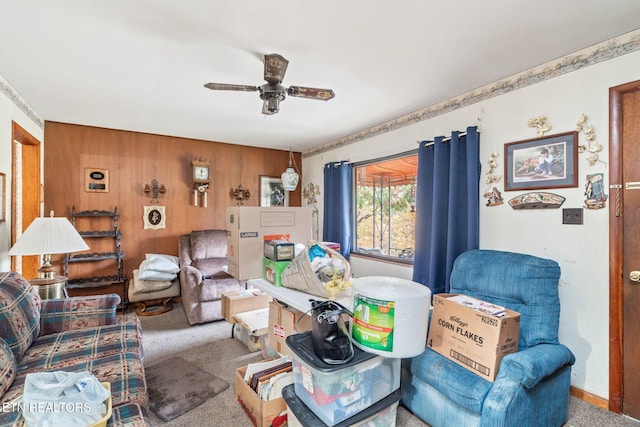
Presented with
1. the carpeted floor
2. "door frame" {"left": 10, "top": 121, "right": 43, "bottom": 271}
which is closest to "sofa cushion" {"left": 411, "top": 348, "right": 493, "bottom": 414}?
the carpeted floor

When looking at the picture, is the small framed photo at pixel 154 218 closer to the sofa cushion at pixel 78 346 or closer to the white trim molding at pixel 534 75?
the sofa cushion at pixel 78 346

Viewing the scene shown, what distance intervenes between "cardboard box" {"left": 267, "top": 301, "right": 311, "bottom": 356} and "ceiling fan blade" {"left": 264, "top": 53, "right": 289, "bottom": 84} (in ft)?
5.48

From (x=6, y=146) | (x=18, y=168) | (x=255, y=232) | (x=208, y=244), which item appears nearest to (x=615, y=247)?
(x=255, y=232)

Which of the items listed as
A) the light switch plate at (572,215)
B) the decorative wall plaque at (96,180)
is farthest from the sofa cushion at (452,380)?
the decorative wall plaque at (96,180)

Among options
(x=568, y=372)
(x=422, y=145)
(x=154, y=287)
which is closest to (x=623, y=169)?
(x=568, y=372)

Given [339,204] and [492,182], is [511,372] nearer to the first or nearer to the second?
[492,182]

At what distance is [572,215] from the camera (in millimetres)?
2062

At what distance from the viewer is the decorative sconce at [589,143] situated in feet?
6.43

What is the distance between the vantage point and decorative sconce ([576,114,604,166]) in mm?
1959

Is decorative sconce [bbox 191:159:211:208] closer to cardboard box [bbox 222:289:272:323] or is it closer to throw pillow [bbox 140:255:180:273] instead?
throw pillow [bbox 140:255:180:273]

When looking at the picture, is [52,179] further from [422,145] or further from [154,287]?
[422,145]

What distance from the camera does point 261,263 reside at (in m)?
2.22

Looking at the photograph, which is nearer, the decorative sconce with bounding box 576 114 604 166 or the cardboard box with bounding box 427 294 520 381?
the cardboard box with bounding box 427 294 520 381

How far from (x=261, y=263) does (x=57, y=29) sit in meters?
1.96
